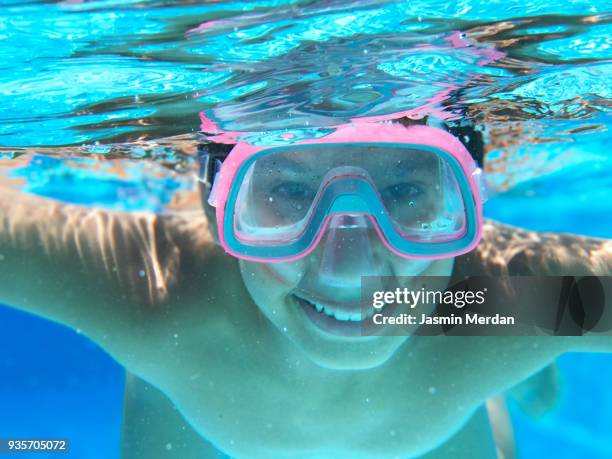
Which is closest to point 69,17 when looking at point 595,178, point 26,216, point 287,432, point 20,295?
point 26,216

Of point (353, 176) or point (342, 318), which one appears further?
point (342, 318)

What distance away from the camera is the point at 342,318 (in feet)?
11.3

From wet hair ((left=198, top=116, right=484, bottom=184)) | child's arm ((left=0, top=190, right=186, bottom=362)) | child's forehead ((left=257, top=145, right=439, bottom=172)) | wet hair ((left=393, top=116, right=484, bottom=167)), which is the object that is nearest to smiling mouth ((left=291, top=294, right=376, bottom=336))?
child's forehead ((left=257, top=145, right=439, bottom=172))

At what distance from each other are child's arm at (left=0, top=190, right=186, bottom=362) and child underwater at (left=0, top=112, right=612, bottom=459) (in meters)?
0.01

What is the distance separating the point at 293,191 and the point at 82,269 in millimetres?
2000

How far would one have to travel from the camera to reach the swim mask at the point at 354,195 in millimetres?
3205

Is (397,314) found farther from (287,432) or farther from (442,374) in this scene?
(287,432)

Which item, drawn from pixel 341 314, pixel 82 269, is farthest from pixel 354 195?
pixel 82 269

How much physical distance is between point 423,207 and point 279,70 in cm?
131

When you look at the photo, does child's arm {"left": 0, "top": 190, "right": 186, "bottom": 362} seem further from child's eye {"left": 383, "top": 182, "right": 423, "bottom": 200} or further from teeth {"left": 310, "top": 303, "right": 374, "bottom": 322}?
child's eye {"left": 383, "top": 182, "right": 423, "bottom": 200}

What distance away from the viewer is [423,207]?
11.2 ft

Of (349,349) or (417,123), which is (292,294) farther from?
(417,123)

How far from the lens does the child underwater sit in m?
3.28

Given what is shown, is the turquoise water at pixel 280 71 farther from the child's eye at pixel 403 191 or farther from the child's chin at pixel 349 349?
the child's chin at pixel 349 349
